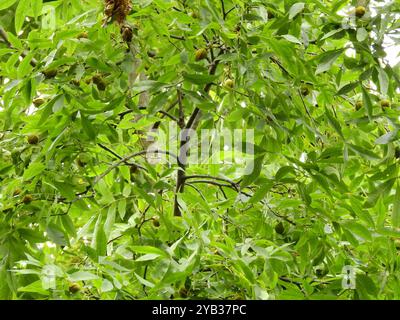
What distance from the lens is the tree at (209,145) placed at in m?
1.76

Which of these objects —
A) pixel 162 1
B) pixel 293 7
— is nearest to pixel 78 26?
pixel 162 1

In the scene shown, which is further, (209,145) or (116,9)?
(209,145)

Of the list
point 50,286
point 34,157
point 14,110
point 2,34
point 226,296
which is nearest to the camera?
point 50,286

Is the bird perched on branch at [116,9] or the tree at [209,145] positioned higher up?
the bird perched on branch at [116,9]

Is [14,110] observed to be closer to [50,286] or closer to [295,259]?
[50,286]

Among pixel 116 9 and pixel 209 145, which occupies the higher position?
pixel 116 9

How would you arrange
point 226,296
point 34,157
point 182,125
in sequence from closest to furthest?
point 226,296 < point 34,157 < point 182,125

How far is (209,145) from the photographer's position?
6.58 ft

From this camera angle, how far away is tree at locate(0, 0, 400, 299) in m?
1.76

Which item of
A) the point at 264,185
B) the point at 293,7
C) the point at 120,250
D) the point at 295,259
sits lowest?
the point at 295,259

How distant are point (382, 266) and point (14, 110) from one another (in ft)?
3.99

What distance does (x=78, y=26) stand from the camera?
1801 mm

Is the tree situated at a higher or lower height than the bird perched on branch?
lower

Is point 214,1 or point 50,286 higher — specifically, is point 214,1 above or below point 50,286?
above
